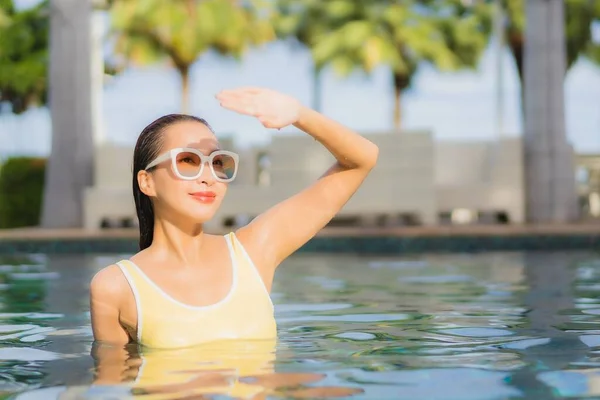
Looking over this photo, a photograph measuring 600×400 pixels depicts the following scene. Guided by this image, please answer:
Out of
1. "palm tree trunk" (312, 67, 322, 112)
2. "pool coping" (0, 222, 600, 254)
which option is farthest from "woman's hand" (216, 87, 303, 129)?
"palm tree trunk" (312, 67, 322, 112)

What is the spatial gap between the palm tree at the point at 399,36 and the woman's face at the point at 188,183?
3566cm

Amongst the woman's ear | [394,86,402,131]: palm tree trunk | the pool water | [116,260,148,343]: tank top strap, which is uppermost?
[394,86,402,131]: palm tree trunk

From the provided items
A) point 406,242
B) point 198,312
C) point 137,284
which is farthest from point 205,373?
point 406,242

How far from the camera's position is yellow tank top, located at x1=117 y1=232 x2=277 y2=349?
330 cm

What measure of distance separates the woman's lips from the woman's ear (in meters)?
0.16

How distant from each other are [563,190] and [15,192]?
855 centimetres

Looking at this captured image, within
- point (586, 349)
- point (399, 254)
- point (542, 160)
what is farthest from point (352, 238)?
point (586, 349)

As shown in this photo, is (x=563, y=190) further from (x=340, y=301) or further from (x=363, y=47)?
(x=363, y=47)

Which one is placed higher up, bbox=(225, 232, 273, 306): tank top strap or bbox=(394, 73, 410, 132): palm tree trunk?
bbox=(394, 73, 410, 132): palm tree trunk

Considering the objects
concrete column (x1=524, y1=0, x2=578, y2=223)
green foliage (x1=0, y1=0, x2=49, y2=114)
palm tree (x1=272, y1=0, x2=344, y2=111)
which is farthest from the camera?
palm tree (x1=272, y1=0, x2=344, y2=111)

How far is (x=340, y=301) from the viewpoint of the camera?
617cm

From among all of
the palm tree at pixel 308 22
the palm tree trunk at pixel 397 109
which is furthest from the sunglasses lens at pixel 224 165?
the palm tree at pixel 308 22

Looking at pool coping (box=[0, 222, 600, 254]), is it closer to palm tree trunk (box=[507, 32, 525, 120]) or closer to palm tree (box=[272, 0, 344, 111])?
palm tree trunk (box=[507, 32, 525, 120])

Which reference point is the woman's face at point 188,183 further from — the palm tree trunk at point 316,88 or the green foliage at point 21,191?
the palm tree trunk at point 316,88
